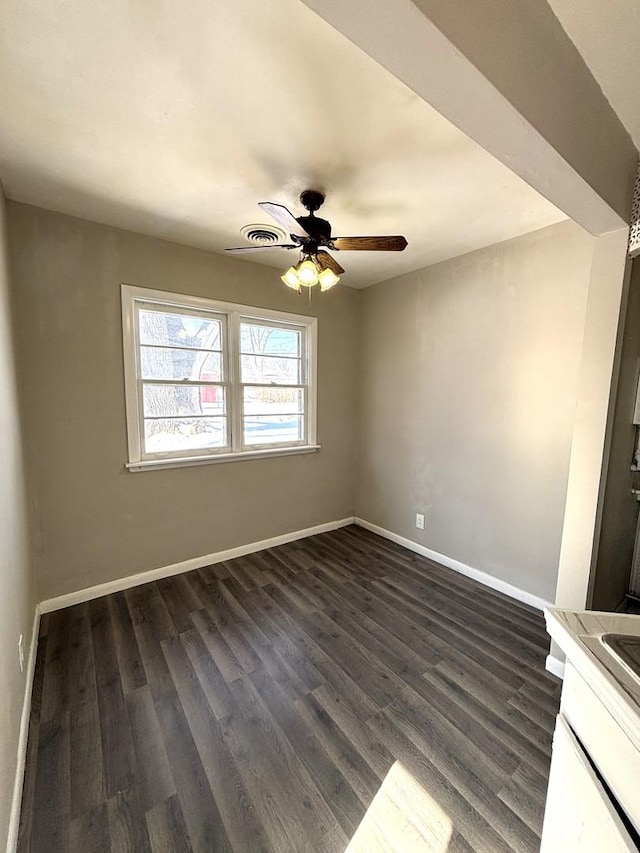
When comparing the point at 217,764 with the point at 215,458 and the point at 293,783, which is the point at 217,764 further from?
the point at 215,458

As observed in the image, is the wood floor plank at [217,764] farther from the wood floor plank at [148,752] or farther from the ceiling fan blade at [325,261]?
the ceiling fan blade at [325,261]

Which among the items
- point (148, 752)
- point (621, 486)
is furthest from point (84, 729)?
point (621, 486)

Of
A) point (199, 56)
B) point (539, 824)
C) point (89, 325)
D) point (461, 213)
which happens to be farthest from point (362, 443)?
point (199, 56)

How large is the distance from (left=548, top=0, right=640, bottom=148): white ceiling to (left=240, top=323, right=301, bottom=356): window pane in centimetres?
247

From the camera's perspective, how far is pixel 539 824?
1.17 m

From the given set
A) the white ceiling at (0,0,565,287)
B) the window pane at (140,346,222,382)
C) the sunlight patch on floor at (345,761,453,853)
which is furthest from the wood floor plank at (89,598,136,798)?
the white ceiling at (0,0,565,287)

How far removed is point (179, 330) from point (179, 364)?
27cm

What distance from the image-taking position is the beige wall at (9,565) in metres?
1.14

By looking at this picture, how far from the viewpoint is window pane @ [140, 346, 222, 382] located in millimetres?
2619

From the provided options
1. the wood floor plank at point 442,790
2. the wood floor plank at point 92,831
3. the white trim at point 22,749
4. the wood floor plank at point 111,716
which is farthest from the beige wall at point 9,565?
the wood floor plank at point 442,790

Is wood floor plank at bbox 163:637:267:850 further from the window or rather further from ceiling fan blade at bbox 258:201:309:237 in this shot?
ceiling fan blade at bbox 258:201:309:237

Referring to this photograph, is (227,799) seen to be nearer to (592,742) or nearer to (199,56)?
(592,742)

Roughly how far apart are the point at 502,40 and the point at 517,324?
1873mm

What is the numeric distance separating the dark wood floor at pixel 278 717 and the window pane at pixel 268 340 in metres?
2.04
